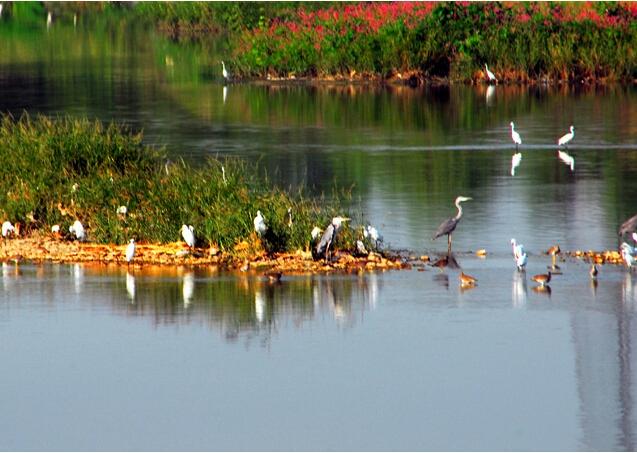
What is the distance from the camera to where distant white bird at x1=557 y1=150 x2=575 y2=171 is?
28812 mm

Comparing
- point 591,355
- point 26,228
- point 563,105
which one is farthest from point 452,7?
point 591,355

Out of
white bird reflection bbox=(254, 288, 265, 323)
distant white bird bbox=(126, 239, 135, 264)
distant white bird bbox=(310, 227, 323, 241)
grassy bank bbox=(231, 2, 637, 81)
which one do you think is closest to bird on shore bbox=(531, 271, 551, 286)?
distant white bird bbox=(310, 227, 323, 241)

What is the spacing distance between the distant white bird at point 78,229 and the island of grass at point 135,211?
0.39 feet

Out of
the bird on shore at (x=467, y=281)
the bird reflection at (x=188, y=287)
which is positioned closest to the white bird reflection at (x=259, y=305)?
the bird reflection at (x=188, y=287)

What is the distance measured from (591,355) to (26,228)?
831 centimetres

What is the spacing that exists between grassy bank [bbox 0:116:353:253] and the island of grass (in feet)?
0.04

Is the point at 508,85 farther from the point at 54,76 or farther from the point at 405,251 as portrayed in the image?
the point at 405,251

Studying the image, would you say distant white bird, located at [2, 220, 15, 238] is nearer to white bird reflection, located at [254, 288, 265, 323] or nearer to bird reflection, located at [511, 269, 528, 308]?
white bird reflection, located at [254, 288, 265, 323]

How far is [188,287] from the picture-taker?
56.9ft

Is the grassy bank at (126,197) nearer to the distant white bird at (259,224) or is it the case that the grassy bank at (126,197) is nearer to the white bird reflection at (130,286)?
the distant white bird at (259,224)

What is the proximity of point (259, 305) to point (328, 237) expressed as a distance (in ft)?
5.59

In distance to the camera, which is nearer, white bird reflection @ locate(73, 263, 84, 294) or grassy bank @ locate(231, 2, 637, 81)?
white bird reflection @ locate(73, 263, 84, 294)

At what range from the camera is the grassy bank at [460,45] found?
45469 millimetres

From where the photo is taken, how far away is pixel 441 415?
482 inches
